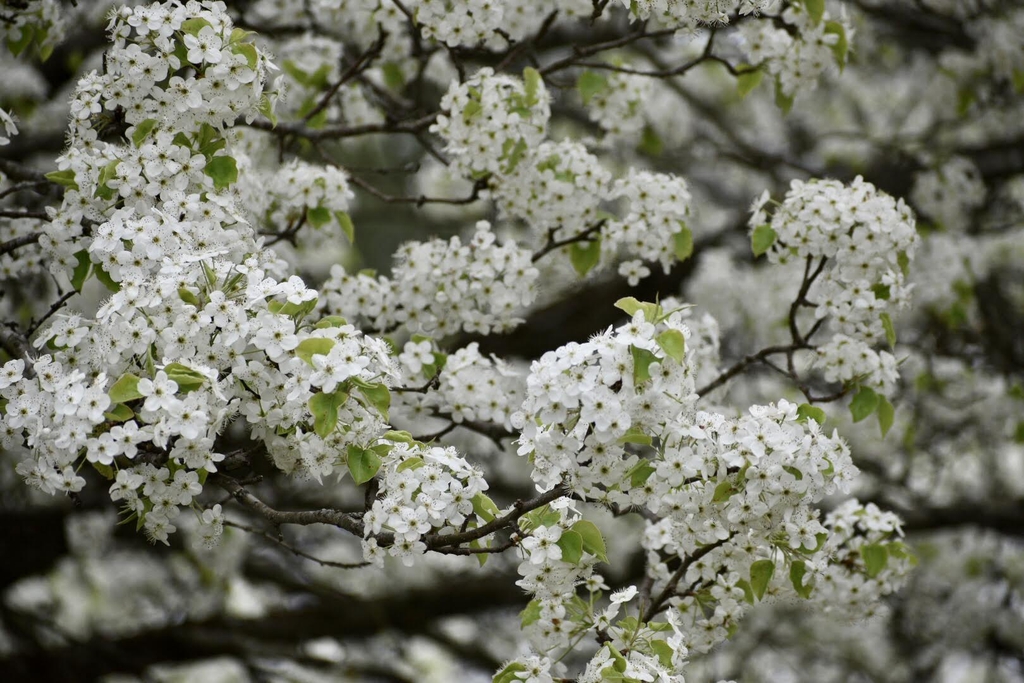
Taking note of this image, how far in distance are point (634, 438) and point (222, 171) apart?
75.3 inches

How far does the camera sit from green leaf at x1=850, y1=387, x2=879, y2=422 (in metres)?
4.40

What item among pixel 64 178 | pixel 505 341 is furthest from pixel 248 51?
pixel 505 341

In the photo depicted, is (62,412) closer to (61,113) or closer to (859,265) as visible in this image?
(859,265)

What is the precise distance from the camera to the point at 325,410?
313cm

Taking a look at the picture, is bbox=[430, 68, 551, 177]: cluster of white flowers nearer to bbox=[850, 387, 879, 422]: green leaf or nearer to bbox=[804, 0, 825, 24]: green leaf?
bbox=[804, 0, 825, 24]: green leaf

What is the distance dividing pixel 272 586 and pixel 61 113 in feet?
13.4

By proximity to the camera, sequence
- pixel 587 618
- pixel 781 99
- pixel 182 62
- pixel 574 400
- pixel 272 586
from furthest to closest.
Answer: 1. pixel 272 586
2. pixel 781 99
3. pixel 182 62
4. pixel 587 618
5. pixel 574 400

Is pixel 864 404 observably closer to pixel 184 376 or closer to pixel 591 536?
pixel 591 536

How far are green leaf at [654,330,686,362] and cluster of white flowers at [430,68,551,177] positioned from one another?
1.74 m

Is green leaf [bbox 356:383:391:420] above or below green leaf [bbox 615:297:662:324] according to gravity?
below

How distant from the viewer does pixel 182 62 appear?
3900 millimetres

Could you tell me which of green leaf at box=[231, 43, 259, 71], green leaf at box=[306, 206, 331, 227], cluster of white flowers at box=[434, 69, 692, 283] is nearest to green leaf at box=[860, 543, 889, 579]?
cluster of white flowers at box=[434, 69, 692, 283]

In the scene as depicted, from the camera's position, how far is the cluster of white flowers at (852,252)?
4371 millimetres

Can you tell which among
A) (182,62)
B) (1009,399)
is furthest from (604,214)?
(1009,399)
